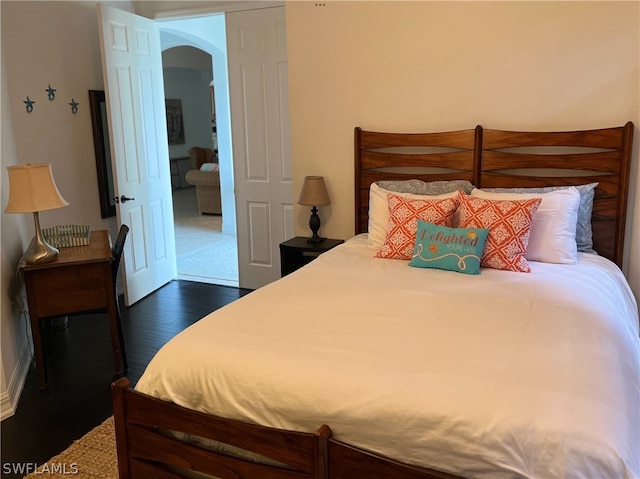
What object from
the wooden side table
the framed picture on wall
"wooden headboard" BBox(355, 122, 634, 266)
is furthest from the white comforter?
the framed picture on wall

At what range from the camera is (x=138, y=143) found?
444cm

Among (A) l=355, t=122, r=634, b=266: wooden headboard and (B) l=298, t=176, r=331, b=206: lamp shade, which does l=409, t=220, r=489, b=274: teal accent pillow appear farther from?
(B) l=298, t=176, r=331, b=206: lamp shade

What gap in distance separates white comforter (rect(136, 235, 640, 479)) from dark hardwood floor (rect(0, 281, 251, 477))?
998mm

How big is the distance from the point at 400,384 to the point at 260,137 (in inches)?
128

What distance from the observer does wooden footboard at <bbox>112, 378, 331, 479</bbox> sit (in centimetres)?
158

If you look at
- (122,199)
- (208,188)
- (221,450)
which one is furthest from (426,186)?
(208,188)

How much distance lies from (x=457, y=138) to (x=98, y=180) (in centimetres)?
290

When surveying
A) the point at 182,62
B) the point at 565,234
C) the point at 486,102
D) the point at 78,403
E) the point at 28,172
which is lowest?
the point at 78,403

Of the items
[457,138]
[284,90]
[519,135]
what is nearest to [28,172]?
[284,90]

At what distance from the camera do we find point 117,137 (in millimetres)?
4172

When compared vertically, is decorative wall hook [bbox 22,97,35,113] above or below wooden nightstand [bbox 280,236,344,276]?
above

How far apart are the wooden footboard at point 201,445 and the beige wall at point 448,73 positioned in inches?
90.7

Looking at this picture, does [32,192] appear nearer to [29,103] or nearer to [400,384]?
[29,103]

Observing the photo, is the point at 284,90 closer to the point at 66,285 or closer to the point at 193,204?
the point at 66,285
